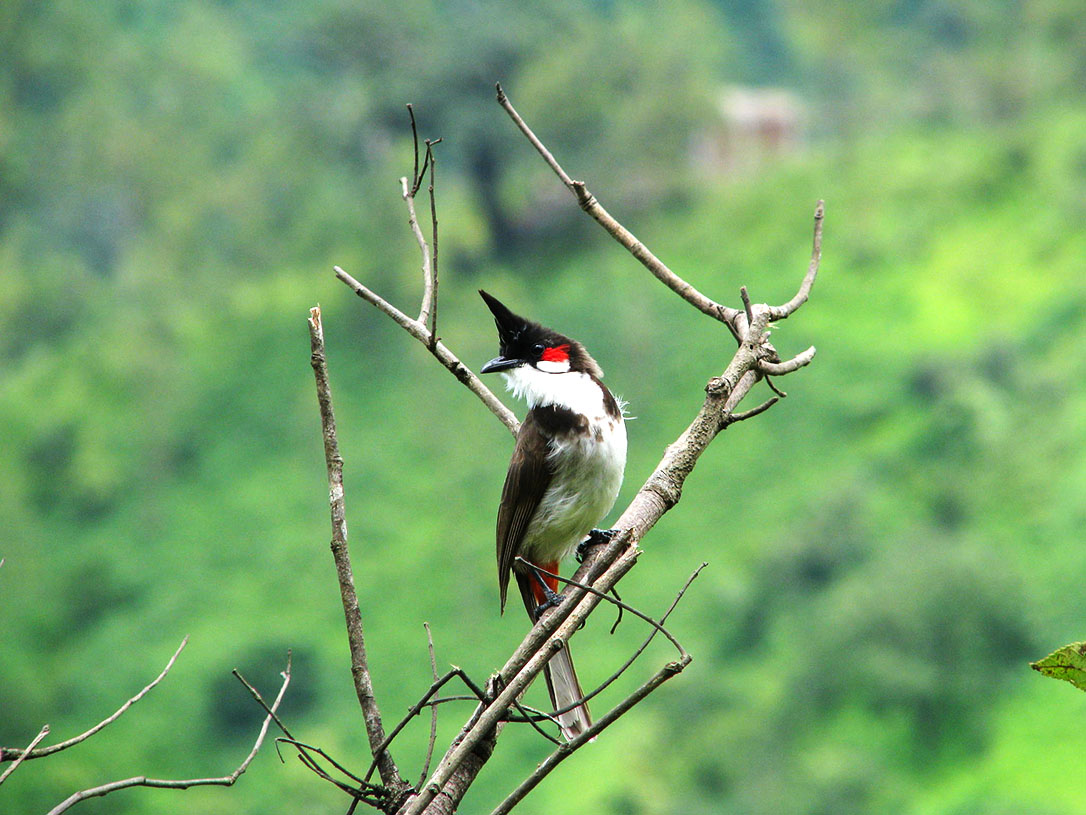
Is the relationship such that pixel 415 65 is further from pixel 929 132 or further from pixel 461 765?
pixel 461 765

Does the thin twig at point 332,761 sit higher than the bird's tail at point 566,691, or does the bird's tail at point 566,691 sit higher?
the bird's tail at point 566,691

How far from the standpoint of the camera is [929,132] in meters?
34.6

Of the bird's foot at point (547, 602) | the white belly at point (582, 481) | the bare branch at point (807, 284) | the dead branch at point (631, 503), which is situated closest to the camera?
the dead branch at point (631, 503)

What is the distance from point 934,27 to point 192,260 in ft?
77.7

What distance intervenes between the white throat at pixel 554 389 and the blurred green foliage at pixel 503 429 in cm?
1327

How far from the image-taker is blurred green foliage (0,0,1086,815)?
18391 millimetres

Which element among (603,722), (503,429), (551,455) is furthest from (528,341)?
(503,429)

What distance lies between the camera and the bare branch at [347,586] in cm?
173

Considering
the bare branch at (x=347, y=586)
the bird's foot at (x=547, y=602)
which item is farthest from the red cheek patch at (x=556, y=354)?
the bare branch at (x=347, y=586)

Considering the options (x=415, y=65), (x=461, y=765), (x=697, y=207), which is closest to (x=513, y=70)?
(x=415, y=65)

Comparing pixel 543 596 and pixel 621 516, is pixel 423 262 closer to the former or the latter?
pixel 621 516

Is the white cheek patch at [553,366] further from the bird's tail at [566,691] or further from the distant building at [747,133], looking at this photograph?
the distant building at [747,133]

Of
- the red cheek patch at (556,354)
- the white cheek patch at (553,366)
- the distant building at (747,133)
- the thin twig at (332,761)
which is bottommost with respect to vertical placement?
the thin twig at (332,761)

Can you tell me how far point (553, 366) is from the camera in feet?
10.7
